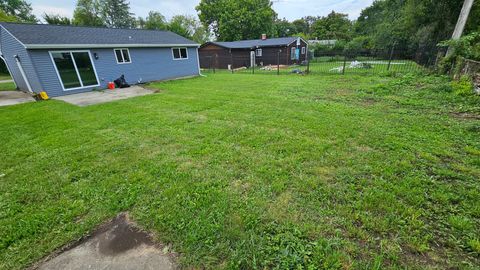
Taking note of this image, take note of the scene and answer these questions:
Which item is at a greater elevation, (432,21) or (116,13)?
(116,13)

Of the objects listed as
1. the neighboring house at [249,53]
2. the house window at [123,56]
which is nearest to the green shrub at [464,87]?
the house window at [123,56]

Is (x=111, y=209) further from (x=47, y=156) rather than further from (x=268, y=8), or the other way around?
(x=268, y=8)

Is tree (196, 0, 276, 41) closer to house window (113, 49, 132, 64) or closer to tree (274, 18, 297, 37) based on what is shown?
tree (274, 18, 297, 37)

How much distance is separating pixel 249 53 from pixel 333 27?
29340 millimetres

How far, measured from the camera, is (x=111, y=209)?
94.6 inches

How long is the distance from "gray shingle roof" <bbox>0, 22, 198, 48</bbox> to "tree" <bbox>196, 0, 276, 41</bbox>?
2110 cm

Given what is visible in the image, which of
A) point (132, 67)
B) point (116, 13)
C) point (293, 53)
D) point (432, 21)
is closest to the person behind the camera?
point (132, 67)

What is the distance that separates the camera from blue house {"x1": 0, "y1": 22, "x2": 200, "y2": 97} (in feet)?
30.1

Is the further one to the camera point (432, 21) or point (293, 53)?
point (293, 53)

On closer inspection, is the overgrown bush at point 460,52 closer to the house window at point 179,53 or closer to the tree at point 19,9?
the house window at point 179,53

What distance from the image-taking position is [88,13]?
39062 millimetres

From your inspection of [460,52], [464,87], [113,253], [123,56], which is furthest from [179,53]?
[113,253]

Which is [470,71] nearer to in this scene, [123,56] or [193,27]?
[123,56]

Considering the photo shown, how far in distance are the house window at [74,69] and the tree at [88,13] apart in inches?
1377
